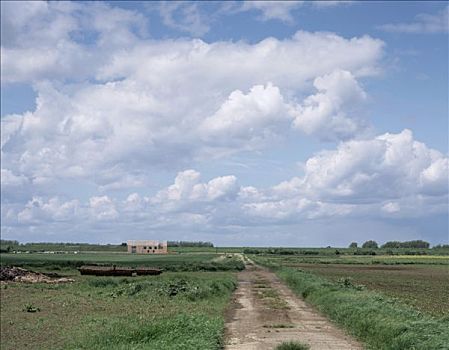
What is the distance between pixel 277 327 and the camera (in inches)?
909

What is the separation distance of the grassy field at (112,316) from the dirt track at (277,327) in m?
0.77

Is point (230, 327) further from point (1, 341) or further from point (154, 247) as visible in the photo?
point (154, 247)

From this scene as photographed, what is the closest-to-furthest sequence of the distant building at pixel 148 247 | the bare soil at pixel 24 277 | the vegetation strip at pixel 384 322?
the vegetation strip at pixel 384 322 < the bare soil at pixel 24 277 < the distant building at pixel 148 247

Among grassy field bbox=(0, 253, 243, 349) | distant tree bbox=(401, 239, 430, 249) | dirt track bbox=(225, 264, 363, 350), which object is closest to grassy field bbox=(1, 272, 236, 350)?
grassy field bbox=(0, 253, 243, 349)

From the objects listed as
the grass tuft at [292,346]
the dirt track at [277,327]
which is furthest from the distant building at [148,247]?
the grass tuft at [292,346]

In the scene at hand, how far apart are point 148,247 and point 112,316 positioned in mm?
167966

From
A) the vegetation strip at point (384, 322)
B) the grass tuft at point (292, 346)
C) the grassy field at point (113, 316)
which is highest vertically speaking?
the vegetation strip at point (384, 322)

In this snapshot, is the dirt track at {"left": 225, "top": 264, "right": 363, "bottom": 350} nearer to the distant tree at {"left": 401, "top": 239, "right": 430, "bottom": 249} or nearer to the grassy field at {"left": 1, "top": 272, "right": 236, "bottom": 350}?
the grassy field at {"left": 1, "top": 272, "right": 236, "bottom": 350}

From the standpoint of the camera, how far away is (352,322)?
891 inches

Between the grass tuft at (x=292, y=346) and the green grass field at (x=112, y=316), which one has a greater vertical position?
the grass tuft at (x=292, y=346)

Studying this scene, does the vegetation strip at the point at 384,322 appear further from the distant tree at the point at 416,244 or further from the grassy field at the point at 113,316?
the distant tree at the point at 416,244

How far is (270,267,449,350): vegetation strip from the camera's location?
54.1ft

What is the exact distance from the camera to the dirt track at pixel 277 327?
1912 centimetres

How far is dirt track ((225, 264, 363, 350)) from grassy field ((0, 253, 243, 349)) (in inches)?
30.2
